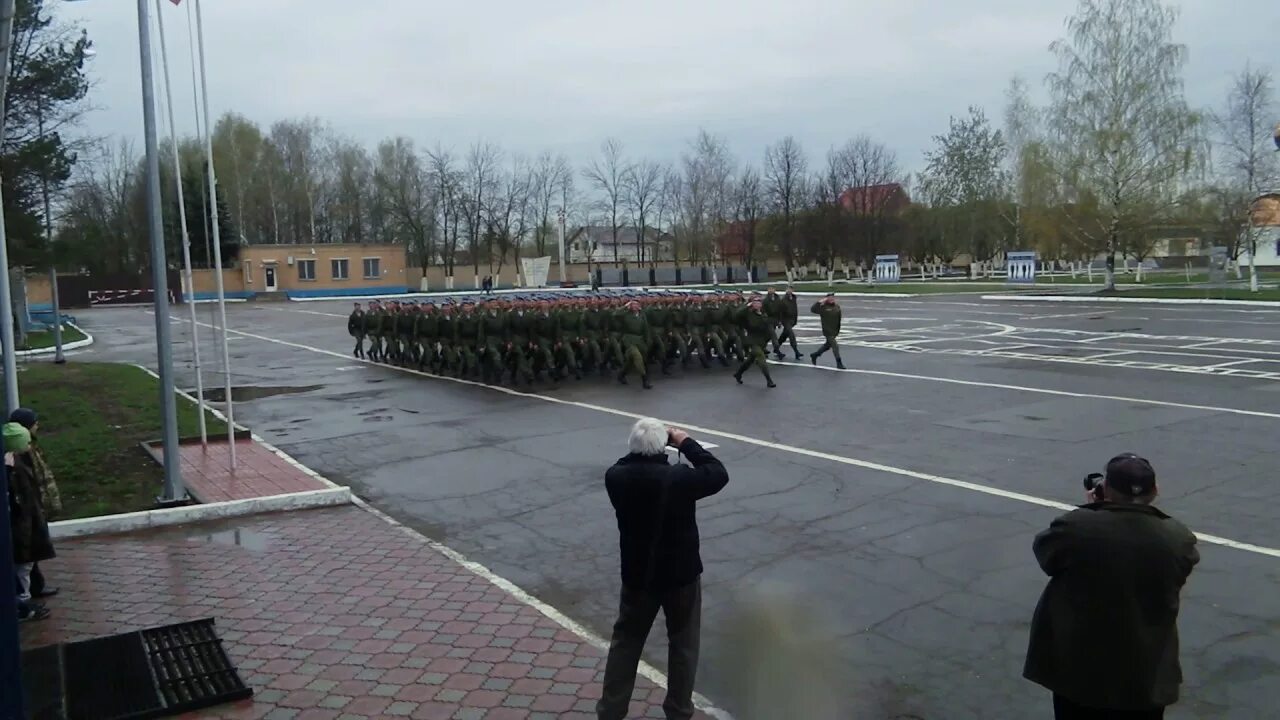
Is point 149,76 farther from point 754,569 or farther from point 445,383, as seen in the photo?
point 445,383

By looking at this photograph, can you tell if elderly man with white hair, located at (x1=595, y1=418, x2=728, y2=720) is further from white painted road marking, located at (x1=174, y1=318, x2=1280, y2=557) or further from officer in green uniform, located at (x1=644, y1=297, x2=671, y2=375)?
officer in green uniform, located at (x1=644, y1=297, x2=671, y2=375)

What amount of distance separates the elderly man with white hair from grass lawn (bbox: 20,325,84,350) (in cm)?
3067

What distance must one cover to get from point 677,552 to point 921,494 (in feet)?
16.9

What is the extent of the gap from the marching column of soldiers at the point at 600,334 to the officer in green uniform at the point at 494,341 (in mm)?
19

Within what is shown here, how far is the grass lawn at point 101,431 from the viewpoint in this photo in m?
9.57

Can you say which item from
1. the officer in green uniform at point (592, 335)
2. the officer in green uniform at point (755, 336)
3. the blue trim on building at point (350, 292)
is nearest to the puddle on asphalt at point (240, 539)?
the officer in green uniform at point (755, 336)

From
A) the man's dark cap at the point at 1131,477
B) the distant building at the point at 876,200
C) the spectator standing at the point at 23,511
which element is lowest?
the spectator standing at the point at 23,511

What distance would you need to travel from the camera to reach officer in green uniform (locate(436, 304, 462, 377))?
1930 centimetres

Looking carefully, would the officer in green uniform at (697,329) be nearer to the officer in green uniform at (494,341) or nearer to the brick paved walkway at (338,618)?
the officer in green uniform at (494,341)

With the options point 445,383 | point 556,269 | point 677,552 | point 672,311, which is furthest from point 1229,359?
point 556,269

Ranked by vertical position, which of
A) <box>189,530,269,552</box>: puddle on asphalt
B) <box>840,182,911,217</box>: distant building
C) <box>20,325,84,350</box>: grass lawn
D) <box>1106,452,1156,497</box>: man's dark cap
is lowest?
<box>189,530,269,552</box>: puddle on asphalt

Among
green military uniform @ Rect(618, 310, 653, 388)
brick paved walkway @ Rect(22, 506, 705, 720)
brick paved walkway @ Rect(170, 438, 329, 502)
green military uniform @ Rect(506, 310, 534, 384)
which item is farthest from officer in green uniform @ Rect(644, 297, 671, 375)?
brick paved walkway @ Rect(22, 506, 705, 720)

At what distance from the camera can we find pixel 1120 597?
10.9 ft

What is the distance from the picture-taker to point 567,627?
598cm
